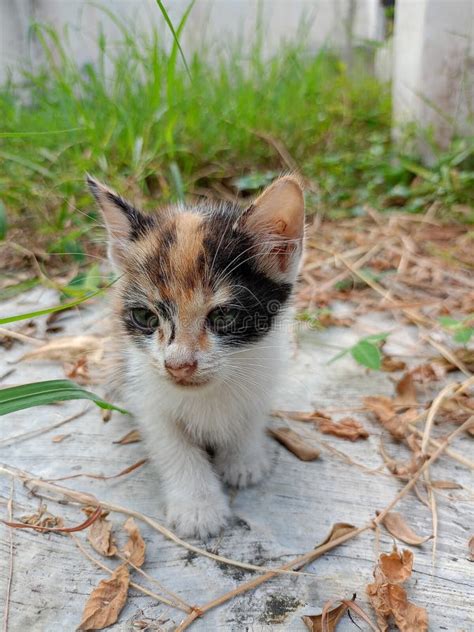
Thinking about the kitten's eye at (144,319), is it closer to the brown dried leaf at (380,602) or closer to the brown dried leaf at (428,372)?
the brown dried leaf at (380,602)

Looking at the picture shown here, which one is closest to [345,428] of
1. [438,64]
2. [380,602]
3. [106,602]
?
[380,602]

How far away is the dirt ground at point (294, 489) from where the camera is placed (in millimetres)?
1005

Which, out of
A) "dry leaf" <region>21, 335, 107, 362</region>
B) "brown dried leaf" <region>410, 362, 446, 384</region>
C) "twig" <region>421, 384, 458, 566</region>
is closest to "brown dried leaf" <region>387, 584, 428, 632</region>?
"twig" <region>421, 384, 458, 566</region>

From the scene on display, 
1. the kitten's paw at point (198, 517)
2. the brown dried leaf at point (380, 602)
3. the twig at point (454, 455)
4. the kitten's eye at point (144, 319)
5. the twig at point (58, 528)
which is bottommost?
the twig at point (454, 455)

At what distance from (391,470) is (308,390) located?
47 centimetres

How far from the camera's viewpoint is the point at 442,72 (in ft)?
10.9

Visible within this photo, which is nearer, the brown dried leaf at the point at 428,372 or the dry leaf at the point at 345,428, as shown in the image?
the dry leaf at the point at 345,428

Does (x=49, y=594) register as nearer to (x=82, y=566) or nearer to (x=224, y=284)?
(x=82, y=566)

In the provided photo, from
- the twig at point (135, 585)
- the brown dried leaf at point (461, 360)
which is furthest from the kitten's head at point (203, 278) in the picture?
the brown dried leaf at point (461, 360)

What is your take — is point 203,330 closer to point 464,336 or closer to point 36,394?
point 36,394

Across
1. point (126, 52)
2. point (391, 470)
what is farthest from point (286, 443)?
point (126, 52)

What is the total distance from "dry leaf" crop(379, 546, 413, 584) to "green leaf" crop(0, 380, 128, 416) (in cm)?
70

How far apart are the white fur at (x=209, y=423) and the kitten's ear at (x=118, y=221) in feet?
0.94

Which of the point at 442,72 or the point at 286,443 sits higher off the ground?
the point at 442,72
